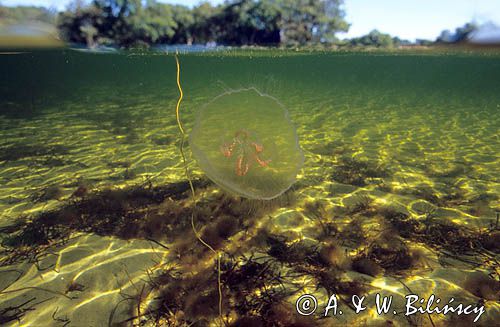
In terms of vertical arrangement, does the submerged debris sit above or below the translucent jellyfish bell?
below

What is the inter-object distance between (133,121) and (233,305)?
747cm

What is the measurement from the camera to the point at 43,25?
144 inches

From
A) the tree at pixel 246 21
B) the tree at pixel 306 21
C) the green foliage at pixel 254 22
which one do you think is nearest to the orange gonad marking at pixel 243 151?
the green foliage at pixel 254 22

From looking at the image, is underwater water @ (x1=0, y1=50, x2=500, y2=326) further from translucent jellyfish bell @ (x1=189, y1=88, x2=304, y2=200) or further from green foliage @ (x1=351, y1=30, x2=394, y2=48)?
green foliage @ (x1=351, y1=30, x2=394, y2=48)

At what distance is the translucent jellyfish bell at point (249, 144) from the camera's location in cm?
314

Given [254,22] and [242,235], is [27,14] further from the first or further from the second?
[254,22]

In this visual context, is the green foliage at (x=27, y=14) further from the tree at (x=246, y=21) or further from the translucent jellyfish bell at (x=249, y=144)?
the tree at (x=246, y=21)

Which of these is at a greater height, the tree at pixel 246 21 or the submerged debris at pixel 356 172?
the tree at pixel 246 21

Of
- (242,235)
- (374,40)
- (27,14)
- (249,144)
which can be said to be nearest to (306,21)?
(374,40)

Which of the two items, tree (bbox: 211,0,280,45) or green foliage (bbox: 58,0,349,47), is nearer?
green foliage (bbox: 58,0,349,47)

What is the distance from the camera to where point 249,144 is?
3.38m

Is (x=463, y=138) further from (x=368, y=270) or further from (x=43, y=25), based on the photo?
(x=43, y=25)

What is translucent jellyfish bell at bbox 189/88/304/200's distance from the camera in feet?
10.3

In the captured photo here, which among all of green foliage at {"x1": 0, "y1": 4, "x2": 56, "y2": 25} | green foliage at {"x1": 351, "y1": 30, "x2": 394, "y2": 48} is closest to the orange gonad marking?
green foliage at {"x1": 0, "y1": 4, "x2": 56, "y2": 25}
